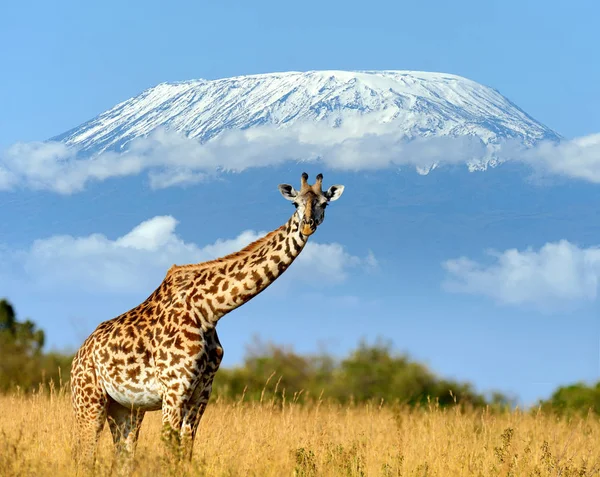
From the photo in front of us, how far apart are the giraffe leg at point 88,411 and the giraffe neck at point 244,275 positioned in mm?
1837

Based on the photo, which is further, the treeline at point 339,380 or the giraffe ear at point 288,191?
the treeline at point 339,380

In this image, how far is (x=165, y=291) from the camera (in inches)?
495

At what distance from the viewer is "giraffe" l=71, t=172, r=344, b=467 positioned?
11.5m

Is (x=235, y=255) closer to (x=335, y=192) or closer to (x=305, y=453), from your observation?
(x=335, y=192)

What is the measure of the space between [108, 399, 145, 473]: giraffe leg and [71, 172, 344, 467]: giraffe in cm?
1

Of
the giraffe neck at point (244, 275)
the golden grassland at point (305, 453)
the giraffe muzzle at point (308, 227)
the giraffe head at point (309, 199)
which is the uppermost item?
the giraffe head at point (309, 199)

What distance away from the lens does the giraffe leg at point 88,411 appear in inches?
501

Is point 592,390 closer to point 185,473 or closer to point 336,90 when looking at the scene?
point 185,473

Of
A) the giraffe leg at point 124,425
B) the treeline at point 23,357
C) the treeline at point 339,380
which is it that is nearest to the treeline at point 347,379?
the treeline at point 339,380

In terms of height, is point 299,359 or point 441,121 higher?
point 441,121

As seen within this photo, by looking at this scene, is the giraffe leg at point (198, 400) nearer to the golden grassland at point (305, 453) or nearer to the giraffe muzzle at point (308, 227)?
the golden grassland at point (305, 453)

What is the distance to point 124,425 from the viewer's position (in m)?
12.6

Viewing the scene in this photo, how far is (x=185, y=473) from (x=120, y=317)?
9.87 feet

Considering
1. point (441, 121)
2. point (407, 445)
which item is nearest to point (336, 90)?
point (441, 121)
